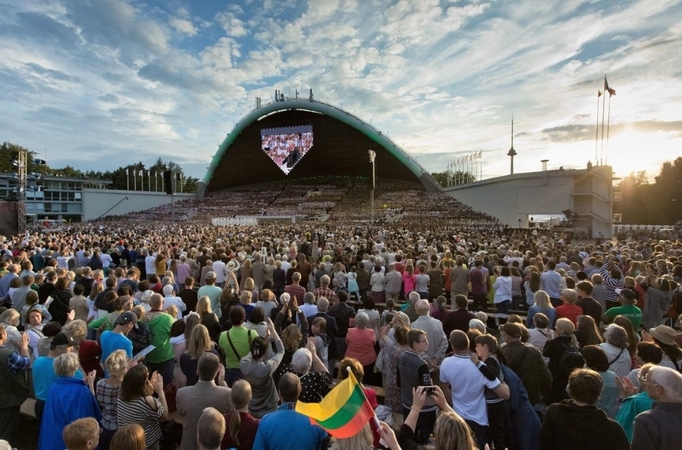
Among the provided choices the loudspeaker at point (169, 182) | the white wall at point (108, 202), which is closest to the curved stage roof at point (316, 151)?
the loudspeaker at point (169, 182)

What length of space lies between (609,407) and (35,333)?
20.5 ft

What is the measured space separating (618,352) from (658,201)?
191ft

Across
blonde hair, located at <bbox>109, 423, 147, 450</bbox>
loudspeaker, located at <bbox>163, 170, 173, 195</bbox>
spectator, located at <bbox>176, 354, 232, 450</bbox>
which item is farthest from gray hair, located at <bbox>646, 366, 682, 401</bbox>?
loudspeaker, located at <bbox>163, 170, 173, 195</bbox>

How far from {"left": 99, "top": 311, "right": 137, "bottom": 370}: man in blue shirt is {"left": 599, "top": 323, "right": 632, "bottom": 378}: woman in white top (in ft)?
16.2

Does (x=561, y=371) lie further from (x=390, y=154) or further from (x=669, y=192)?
(x=669, y=192)

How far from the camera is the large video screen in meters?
51.2

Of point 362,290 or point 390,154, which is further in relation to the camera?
point 390,154

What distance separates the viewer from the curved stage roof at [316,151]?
46.4m

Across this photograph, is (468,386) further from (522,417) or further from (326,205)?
(326,205)

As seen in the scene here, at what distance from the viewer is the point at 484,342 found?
10.3 ft

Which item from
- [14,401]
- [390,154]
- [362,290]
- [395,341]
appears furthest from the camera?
[390,154]

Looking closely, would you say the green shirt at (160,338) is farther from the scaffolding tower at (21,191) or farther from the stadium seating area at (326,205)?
the stadium seating area at (326,205)

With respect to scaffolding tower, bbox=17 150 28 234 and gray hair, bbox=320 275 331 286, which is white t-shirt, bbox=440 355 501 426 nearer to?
gray hair, bbox=320 275 331 286

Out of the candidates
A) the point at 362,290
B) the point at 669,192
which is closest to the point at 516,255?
the point at 362,290
